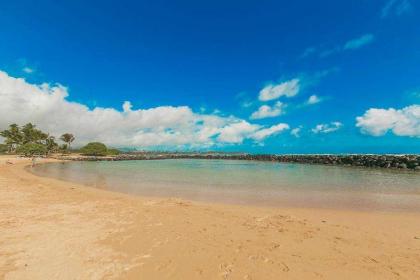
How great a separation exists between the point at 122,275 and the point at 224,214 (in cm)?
575

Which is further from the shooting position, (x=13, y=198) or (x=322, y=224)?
(x=13, y=198)

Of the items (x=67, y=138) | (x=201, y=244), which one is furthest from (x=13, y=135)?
(x=201, y=244)

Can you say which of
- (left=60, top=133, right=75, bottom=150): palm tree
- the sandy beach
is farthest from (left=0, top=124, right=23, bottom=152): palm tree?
the sandy beach

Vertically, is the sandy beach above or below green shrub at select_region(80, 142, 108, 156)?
below

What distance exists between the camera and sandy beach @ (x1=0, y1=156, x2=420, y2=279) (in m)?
5.21

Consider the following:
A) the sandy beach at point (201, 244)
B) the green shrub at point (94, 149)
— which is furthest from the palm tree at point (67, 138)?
the sandy beach at point (201, 244)

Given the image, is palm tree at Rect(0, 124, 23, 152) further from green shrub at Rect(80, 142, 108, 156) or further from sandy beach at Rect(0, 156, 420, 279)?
sandy beach at Rect(0, 156, 420, 279)

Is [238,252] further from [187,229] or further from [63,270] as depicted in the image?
[63,270]

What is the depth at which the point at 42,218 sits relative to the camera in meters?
8.88

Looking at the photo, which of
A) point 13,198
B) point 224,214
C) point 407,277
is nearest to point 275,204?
point 224,214

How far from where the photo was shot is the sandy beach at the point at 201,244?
521cm

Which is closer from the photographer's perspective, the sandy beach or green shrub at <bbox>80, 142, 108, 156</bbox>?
the sandy beach

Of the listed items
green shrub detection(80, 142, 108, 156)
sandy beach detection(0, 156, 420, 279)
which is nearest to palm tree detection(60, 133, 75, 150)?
green shrub detection(80, 142, 108, 156)

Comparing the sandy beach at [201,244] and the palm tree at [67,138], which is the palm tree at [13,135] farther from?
the sandy beach at [201,244]
